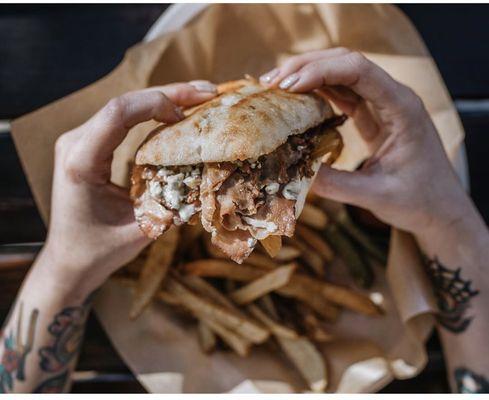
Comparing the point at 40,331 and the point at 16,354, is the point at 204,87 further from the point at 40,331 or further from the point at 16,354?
the point at 16,354

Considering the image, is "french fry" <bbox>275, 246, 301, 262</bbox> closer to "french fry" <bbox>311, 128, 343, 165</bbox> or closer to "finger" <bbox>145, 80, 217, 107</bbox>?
"french fry" <bbox>311, 128, 343, 165</bbox>

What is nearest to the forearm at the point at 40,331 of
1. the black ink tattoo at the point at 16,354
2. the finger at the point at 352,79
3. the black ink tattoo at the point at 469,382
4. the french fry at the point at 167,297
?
the black ink tattoo at the point at 16,354

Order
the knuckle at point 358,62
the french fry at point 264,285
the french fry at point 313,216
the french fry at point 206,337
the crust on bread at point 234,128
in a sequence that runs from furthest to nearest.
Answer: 1. the french fry at point 206,337
2. the french fry at point 313,216
3. the french fry at point 264,285
4. the knuckle at point 358,62
5. the crust on bread at point 234,128

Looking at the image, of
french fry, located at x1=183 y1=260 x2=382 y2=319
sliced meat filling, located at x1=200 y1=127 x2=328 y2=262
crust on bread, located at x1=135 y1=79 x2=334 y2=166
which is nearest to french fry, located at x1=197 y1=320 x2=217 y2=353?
french fry, located at x1=183 y1=260 x2=382 y2=319

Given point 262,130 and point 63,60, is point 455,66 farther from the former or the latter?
point 63,60

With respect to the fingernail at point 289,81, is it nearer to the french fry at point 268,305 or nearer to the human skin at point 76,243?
the human skin at point 76,243

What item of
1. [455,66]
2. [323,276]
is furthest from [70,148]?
[455,66]
